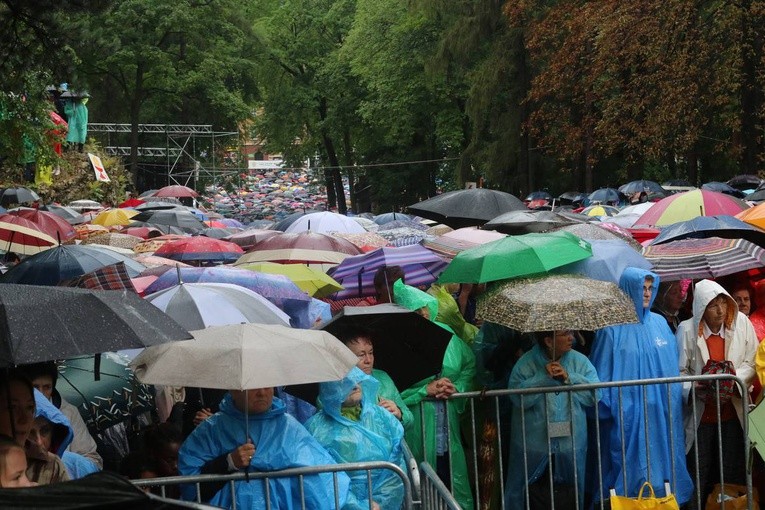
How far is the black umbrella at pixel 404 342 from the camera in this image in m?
6.96

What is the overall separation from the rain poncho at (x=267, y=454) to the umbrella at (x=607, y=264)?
2979 millimetres

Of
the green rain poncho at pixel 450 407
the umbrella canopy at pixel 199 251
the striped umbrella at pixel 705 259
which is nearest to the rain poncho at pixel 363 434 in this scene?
the green rain poncho at pixel 450 407

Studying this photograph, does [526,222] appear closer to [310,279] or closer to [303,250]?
[303,250]

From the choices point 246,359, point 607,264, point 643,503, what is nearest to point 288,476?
point 246,359

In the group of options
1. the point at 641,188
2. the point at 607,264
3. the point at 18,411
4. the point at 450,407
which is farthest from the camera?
the point at 641,188

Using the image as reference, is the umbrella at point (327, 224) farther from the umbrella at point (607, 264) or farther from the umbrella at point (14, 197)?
the umbrella at point (14, 197)

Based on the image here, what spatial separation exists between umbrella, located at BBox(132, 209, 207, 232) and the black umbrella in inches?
640

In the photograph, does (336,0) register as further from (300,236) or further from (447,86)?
(300,236)

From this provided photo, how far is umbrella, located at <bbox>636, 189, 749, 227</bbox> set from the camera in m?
12.1

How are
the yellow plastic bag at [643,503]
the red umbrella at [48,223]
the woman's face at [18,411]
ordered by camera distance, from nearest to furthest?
the woman's face at [18,411], the yellow plastic bag at [643,503], the red umbrella at [48,223]

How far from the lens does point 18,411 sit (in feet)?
15.7

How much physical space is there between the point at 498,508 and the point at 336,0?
5871cm

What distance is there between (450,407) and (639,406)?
1.22 m

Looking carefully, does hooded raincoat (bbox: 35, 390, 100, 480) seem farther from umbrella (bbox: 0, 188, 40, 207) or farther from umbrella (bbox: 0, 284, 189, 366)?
umbrella (bbox: 0, 188, 40, 207)
